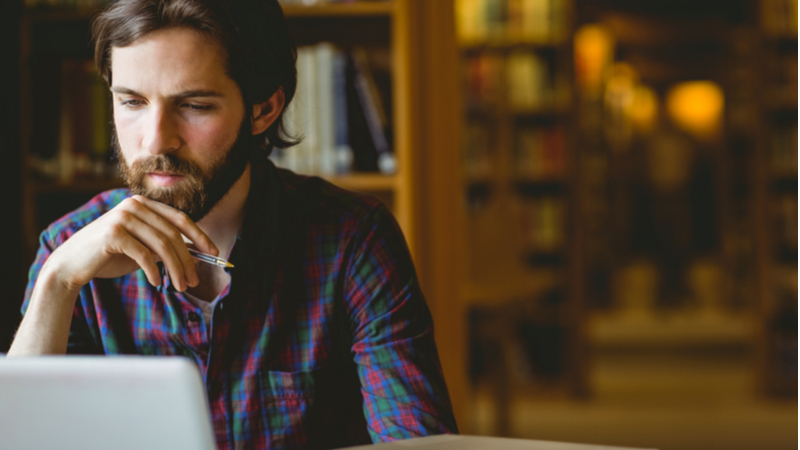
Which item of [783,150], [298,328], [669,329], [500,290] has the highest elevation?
[783,150]

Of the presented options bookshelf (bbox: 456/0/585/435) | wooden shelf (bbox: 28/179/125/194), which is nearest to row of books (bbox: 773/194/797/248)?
bookshelf (bbox: 456/0/585/435)

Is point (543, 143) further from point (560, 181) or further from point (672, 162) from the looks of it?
point (672, 162)

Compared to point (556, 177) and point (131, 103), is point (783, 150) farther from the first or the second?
point (131, 103)

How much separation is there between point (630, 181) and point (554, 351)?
3.47 meters

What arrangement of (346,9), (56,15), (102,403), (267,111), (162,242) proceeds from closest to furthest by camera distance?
(102,403) → (162,242) → (267,111) → (346,9) → (56,15)

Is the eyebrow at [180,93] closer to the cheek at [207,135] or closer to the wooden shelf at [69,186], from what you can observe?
the cheek at [207,135]

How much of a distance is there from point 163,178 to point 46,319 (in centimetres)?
21

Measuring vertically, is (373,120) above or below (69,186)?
above

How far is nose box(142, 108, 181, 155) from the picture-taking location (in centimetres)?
85

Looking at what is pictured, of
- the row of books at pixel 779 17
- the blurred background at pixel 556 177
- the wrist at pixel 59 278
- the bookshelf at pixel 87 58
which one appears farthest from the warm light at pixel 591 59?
the wrist at pixel 59 278

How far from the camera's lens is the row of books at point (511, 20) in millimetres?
3438

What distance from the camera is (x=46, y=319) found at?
0.84 m

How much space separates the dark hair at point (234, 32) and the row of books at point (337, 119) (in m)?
0.59

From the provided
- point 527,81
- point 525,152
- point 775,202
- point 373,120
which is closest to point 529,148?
point 525,152
